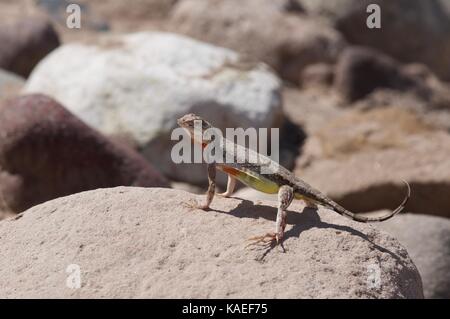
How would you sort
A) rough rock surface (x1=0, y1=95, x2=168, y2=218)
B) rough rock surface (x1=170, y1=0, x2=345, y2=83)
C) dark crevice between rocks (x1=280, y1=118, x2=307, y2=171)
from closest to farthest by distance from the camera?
rough rock surface (x1=0, y1=95, x2=168, y2=218) < dark crevice between rocks (x1=280, y1=118, x2=307, y2=171) < rough rock surface (x1=170, y1=0, x2=345, y2=83)

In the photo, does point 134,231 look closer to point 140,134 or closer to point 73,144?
point 73,144

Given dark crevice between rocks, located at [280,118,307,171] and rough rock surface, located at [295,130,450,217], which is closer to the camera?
rough rock surface, located at [295,130,450,217]

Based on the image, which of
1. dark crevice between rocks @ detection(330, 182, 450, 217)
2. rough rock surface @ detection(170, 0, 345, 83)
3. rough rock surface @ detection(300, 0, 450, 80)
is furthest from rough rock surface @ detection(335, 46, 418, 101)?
dark crevice between rocks @ detection(330, 182, 450, 217)

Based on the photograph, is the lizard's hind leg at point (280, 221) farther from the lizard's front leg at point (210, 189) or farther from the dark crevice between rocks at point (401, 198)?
the dark crevice between rocks at point (401, 198)

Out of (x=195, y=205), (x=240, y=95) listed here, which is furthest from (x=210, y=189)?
(x=240, y=95)

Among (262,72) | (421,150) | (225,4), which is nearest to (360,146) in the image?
(421,150)

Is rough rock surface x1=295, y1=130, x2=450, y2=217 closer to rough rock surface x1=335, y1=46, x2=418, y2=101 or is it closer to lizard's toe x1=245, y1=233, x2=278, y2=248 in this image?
lizard's toe x1=245, y1=233, x2=278, y2=248
